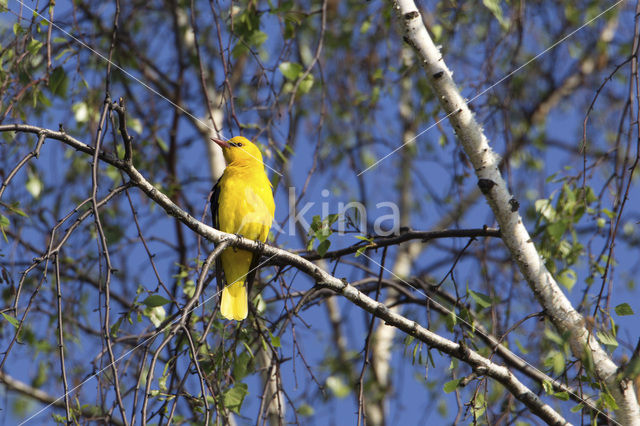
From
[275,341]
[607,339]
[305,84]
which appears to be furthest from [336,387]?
[607,339]

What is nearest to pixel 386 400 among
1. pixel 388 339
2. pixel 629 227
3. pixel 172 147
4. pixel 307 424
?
pixel 388 339

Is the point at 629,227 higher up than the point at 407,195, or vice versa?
the point at 407,195

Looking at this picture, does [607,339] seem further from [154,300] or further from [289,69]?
[289,69]

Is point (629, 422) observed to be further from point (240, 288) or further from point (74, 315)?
point (74, 315)

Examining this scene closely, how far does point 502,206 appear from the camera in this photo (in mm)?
2486

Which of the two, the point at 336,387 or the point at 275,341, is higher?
the point at 336,387

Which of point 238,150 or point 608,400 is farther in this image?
point 238,150

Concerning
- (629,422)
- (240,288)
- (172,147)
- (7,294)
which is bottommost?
(629,422)

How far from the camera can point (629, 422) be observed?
2.35 metres

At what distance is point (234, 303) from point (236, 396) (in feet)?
2.77

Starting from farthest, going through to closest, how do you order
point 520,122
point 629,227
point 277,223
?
point 520,122, point 629,227, point 277,223

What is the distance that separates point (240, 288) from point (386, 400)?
2.46m

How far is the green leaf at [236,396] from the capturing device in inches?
Answer: 91.3

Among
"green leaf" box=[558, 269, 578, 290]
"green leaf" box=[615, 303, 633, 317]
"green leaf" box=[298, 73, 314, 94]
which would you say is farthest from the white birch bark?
"green leaf" box=[298, 73, 314, 94]
